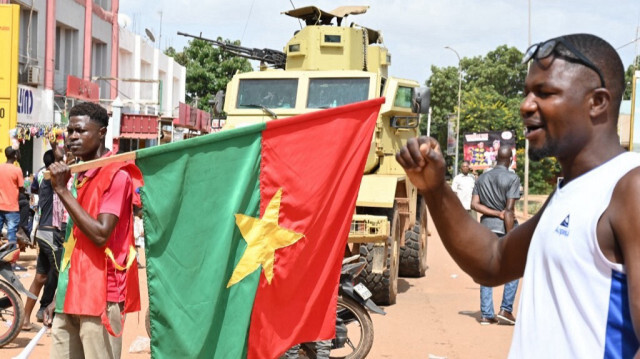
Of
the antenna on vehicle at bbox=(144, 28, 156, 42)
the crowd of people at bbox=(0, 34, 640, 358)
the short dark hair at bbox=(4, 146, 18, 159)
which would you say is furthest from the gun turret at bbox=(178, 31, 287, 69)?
the antenna on vehicle at bbox=(144, 28, 156, 42)

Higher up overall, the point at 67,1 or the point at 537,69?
the point at 67,1

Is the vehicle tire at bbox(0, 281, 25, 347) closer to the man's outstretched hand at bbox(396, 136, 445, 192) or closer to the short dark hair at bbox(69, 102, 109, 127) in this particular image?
the short dark hair at bbox(69, 102, 109, 127)

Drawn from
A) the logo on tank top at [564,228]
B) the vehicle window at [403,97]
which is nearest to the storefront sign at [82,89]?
the vehicle window at [403,97]

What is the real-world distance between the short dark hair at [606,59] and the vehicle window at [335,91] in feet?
27.0

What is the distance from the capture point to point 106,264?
4.05m

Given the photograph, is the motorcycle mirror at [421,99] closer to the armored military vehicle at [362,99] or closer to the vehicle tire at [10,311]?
the armored military vehicle at [362,99]

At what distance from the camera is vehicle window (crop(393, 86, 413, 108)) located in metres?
10.8

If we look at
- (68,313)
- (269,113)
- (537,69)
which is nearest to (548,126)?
(537,69)

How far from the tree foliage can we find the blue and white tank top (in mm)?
45455

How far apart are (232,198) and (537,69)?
232 cm

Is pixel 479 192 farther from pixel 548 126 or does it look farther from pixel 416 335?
pixel 548 126

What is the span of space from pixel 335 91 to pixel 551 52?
8.48 m

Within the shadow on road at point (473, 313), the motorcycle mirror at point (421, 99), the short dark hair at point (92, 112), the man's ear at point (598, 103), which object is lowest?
the shadow on road at point (473, 313)

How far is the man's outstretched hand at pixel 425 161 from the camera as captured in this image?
250 cm
